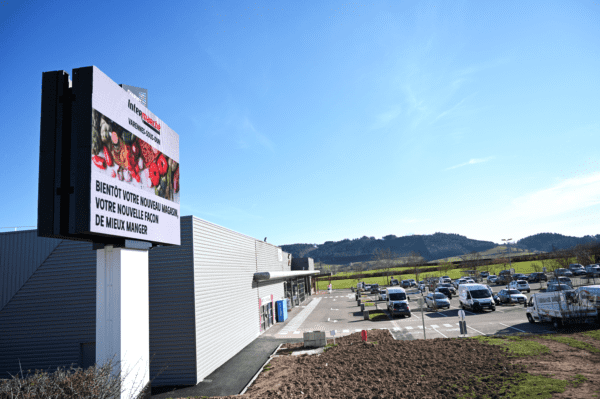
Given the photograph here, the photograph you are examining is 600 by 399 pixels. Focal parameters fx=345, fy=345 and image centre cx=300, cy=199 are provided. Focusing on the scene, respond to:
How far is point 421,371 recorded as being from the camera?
43.5 ft

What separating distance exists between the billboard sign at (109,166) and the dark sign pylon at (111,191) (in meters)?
0.02

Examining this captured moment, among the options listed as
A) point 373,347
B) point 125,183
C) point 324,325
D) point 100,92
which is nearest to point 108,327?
point 125,183

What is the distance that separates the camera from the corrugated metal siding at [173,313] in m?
14.9

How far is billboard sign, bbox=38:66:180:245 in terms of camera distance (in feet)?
23.7

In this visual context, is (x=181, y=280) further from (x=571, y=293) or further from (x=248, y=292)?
(x=571, y=293)

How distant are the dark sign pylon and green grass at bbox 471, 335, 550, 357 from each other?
15171mm

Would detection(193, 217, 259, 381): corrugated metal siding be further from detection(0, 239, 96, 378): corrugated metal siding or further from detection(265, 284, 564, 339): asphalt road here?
detection(0, 239, 96, 378): corrugated metal siding

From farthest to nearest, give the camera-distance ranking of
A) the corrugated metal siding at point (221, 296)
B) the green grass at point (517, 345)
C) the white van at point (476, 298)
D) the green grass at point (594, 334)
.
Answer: the white van at point (476, 298) → the green grass at point (594, 334) → the corrugated metal siding at point (221, 296) → the green grass at point (517, 345)

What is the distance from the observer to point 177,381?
14.8 metres

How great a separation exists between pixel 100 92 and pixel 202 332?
11664 millimetres

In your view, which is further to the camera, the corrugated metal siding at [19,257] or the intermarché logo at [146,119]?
the corrugated metal siding at [19,257]

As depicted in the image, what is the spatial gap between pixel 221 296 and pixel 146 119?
11426 millimetres

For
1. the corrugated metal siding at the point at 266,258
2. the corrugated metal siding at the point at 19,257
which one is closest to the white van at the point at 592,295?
the corrugated metal siding at the point at 266,258

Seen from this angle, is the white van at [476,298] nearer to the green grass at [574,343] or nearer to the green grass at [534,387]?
the green grass at [574,343]
